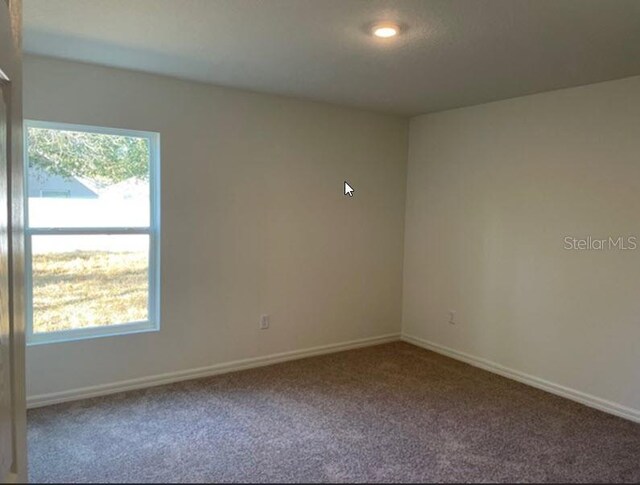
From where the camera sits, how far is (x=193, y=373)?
3.74m

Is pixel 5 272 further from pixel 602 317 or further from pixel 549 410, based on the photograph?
pixel 602 317

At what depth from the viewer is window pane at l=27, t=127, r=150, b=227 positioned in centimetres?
310

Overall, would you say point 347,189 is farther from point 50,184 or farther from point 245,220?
point 50,184

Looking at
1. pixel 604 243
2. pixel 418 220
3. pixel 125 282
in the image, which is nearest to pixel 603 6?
pixel 604 243

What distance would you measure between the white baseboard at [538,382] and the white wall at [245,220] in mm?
603

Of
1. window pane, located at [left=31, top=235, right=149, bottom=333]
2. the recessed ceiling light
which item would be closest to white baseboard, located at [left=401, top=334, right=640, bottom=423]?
window pane, located at [left=31, top=235, right=149, bottom=333]

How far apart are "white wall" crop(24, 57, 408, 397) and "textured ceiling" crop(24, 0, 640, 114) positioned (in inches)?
11.3

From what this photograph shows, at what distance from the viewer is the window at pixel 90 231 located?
3123mm

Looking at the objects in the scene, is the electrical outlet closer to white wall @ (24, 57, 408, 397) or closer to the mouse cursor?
white wall @ (24, 57, 408, 397)

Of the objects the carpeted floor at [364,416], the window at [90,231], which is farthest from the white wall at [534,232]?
the window at [90,231]

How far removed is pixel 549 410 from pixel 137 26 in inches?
140

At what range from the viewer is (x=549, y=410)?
10.5ft

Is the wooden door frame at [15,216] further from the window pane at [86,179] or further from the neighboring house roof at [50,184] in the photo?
the neighboring house roof at [50,184]

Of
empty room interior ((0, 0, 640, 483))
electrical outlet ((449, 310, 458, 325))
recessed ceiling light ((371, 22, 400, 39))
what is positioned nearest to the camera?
recessed ceiling light ((371, 22, 400, 39))
